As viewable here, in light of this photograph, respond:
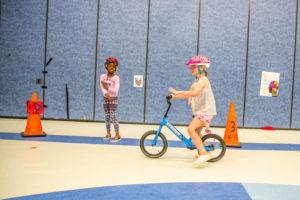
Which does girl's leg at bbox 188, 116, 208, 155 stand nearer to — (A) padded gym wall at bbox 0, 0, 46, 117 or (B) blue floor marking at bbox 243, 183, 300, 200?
(B) blue floor marking at bbox 243, 183, 300, 200

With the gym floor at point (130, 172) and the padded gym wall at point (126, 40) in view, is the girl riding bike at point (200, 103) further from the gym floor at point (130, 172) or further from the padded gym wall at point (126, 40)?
the padded gym wall at point (126, 40)

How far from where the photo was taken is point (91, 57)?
17.1 feet

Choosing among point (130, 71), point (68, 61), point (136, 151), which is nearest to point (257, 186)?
point (136, 151)

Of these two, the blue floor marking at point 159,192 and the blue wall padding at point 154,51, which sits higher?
the blue wall padding at point 154,51

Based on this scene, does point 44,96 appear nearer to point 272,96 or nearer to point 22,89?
point 22,89

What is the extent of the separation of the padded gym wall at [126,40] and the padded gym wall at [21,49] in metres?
1.44

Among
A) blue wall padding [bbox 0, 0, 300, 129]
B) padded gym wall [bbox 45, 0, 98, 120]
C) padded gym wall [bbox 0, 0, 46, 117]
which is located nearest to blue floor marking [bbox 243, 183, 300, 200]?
blue wall padding [bbox 0, 0, 300, 129]

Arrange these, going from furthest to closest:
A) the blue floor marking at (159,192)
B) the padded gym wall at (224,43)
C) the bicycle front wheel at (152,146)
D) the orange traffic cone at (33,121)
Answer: the padded gym wall at (224,43) → the orange traffic cone at (33,121) → the bicycle front wheel at (152,146) → the blue floor marking at (159,192)

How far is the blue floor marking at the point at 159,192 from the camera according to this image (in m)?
1.63

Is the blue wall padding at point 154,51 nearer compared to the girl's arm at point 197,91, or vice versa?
the girl's arm at point 197,91


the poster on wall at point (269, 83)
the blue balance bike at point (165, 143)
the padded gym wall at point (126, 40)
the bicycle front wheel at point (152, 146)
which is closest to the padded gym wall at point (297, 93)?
the poster on wall at point (269, 83)

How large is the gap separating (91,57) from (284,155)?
4293mm

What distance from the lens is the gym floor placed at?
5.66 feet

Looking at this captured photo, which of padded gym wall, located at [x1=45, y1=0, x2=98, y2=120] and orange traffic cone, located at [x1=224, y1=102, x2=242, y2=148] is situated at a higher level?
padded gym wall, located at [x1=45, y1=0, x2=98, y2=120]
